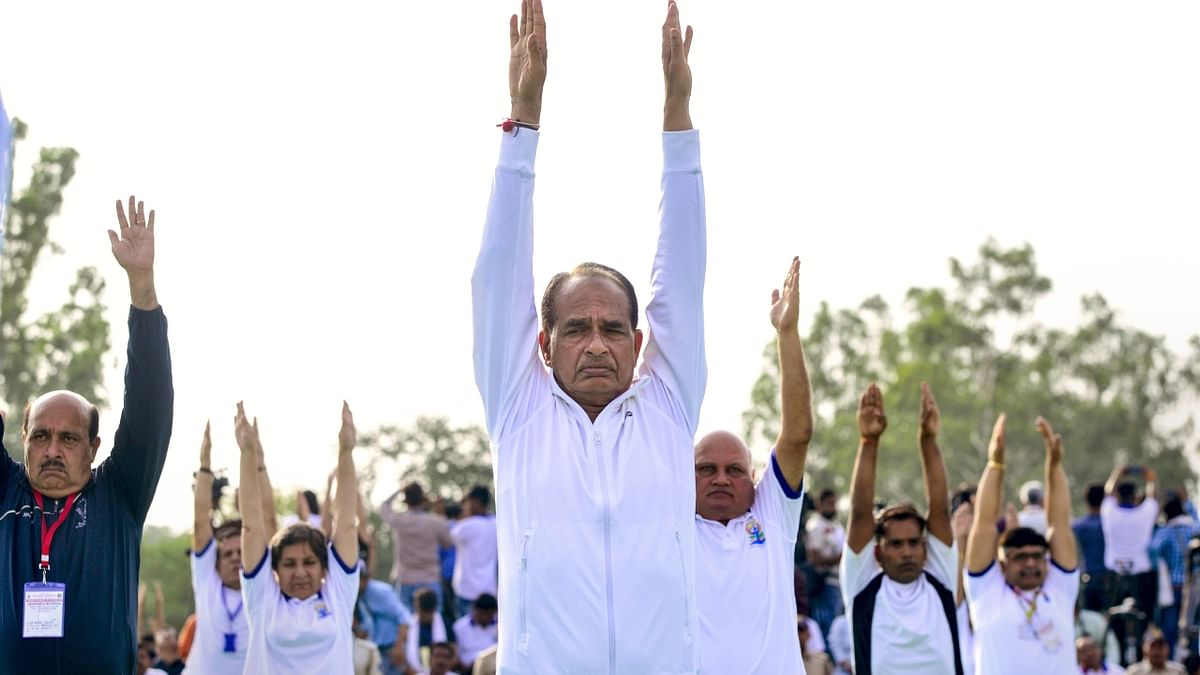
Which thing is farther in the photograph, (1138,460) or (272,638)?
(1138,460)

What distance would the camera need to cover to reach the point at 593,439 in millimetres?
4945

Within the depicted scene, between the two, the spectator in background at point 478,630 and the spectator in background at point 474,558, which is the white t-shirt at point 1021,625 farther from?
the spectator in background at point 474,558

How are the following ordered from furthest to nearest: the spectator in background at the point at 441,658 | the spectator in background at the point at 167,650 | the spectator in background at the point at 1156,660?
the spectator in background at the point at 1156,660 → the spectator in background at the point at 441,658 → the spectator in background at the point at 167,650

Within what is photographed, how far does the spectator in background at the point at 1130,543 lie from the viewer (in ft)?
54.6

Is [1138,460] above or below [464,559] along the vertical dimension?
above

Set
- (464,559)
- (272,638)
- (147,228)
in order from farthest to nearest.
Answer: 1. (464,559)
2. (272,638)
3. (147,228)

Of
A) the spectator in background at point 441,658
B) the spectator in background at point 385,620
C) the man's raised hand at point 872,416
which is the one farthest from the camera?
the spectator in background at point 385,620

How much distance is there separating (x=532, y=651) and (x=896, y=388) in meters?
49.0

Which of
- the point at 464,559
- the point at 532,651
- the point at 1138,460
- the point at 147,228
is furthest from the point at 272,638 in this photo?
the point at 1138,460

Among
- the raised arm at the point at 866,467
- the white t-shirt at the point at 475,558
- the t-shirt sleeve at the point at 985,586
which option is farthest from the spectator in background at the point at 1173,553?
the raised arm at the point at 866,467

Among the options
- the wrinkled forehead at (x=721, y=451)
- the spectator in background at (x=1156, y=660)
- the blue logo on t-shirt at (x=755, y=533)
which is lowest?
the spectator in background at (x=1156, y=660)

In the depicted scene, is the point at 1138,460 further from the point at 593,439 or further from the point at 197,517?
the point at 593,439

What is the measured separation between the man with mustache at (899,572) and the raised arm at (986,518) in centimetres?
60

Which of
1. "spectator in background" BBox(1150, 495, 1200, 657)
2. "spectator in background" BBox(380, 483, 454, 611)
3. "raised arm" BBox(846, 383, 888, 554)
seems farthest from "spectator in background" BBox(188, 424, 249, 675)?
"spectator in background" BBox(1150, 495, 1200, 657)
